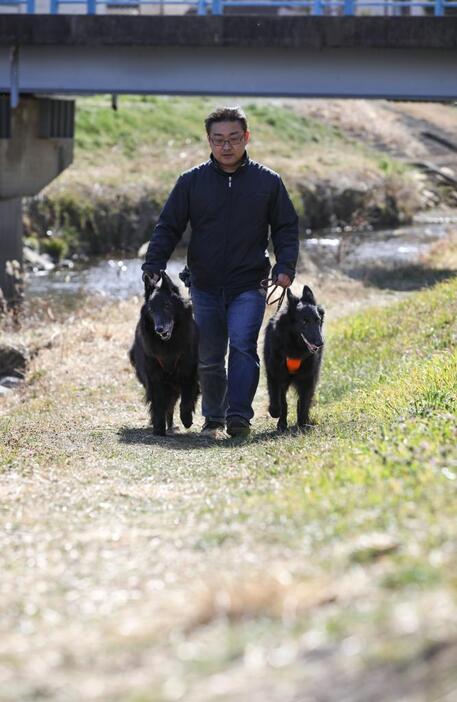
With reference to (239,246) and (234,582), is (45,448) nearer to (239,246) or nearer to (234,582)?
(239,246)

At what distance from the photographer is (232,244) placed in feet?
30.8

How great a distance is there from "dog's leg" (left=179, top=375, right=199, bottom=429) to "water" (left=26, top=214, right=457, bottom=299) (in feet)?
37.9

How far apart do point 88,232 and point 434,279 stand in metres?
11.6

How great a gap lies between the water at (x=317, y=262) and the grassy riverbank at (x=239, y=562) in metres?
14.0

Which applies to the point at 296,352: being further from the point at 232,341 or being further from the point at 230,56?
the point at 230,56

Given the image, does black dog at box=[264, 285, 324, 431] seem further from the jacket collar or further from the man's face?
the man's face

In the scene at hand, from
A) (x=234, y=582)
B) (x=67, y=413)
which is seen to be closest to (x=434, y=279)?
(x=67, y=413)

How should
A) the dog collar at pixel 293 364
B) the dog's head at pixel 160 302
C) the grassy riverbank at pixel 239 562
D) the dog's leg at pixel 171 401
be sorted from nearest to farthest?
the grassy riverbank at pixel 239 562, the dog's head at pixel 160 302, the dog collar at pixel 293 364, the dog's leg at pixel 171 401

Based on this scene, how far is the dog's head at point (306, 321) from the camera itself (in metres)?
9.55

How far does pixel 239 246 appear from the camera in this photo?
370 inches

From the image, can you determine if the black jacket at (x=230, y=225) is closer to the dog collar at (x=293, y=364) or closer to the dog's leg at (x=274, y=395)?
the dog collar at (x=293, y=364)

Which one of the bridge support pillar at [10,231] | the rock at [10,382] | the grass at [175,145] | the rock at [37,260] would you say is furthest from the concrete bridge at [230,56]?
the grass at [175,145]

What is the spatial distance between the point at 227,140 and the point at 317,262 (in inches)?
652

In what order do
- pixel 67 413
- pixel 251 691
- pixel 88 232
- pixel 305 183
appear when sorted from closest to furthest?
pixel 251 691, pixel 67 413, pixel 88 232, pixel 305 183
